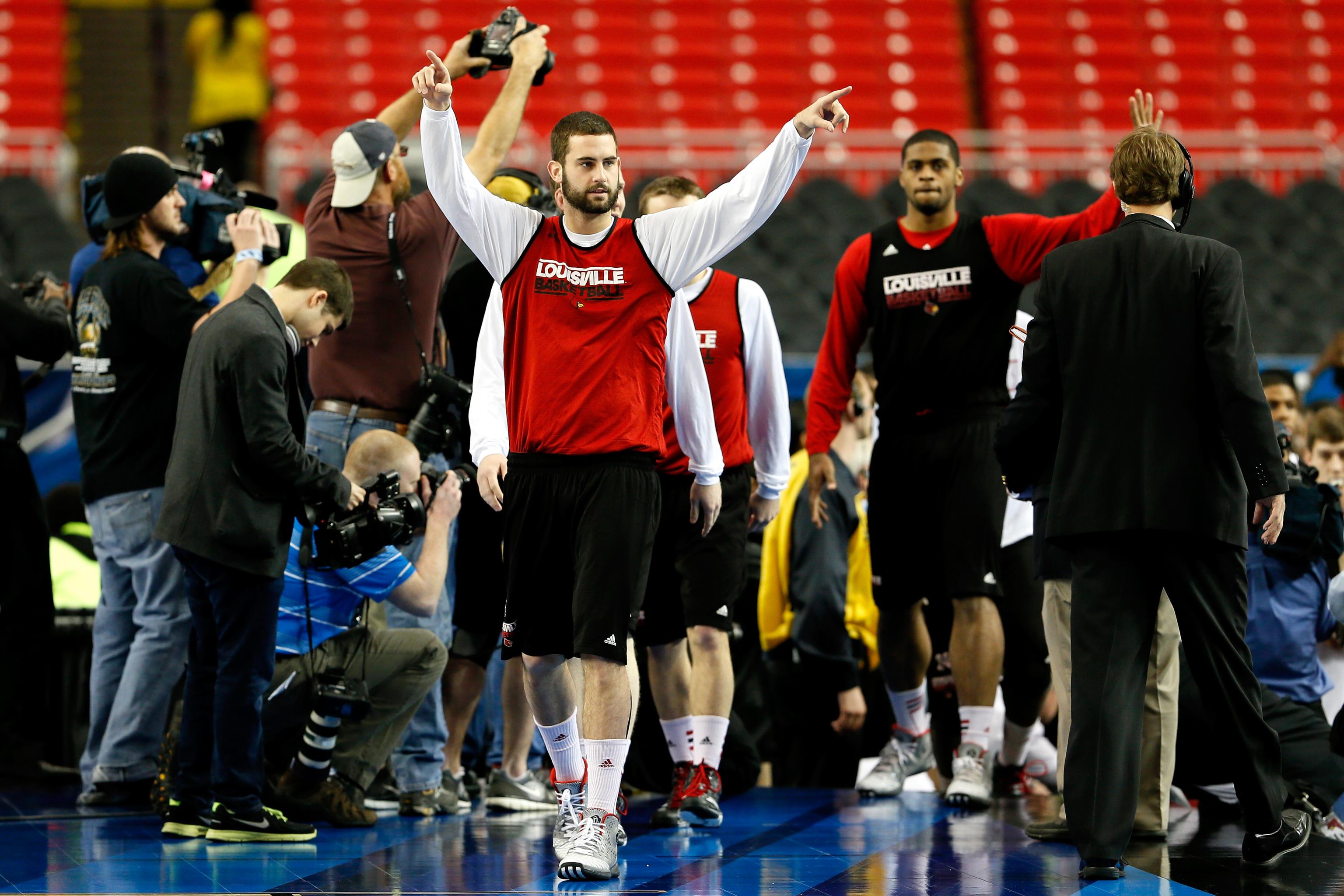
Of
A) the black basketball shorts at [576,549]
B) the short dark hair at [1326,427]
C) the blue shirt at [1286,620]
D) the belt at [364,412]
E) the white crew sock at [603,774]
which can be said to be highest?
→ the belt at [364,412]

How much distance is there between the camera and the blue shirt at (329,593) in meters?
4.72

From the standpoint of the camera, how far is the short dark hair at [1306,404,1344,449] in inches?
220

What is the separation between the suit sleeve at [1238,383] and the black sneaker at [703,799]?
1956mm

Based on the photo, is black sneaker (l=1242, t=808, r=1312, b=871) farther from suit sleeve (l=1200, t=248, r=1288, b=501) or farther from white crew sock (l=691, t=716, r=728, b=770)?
white crew sock (l=691, t=716, r=728, b=770)

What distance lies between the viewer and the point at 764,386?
4.95 metres

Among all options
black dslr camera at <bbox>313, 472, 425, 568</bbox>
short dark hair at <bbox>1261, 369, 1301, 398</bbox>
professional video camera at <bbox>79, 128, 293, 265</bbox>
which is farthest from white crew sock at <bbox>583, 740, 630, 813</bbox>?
short dark hair at <bbox>1261, 369, 1301, 398</bbox>

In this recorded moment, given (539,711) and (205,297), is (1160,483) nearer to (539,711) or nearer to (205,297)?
(539,711)

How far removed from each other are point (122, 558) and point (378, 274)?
131 centimetres

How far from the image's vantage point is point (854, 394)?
6449mm

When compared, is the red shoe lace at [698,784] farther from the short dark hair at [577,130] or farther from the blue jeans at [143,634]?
the short dark hair at [577,130]

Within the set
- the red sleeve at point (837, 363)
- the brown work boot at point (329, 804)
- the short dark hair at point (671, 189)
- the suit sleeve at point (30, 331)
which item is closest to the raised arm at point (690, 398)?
the short dark hair at point (671, 189)

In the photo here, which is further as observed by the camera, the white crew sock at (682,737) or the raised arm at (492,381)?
the white crew sock at (682,737)

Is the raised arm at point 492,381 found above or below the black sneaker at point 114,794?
above

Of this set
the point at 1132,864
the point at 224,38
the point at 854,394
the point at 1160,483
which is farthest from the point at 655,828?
the point at 224,38
